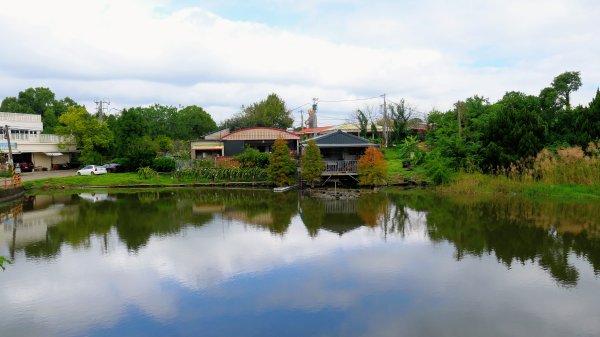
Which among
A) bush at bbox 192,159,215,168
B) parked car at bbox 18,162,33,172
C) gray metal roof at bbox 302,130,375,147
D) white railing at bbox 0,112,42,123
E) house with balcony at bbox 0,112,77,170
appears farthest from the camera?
white railing at bbox 0,112,42,123

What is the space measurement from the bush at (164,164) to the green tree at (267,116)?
22297 mm

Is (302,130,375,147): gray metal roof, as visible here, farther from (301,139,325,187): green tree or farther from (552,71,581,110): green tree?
(552,71,581,110): green tree

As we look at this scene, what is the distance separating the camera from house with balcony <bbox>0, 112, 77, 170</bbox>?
39.0m

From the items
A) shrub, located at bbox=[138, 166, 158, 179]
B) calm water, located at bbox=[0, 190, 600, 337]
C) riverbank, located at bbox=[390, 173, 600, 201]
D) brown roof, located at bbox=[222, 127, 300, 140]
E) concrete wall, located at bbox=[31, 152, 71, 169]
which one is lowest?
calm water, located at bbox=[0, 190, 600, 337]

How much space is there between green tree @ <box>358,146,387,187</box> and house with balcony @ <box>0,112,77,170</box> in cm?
2907

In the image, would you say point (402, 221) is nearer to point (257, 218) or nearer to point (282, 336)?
point (257, 218)

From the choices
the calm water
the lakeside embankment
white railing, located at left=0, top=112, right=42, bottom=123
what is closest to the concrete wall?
white railing, located at left=0, top=112, right=42, bottom=123

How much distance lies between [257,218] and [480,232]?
9232 mm

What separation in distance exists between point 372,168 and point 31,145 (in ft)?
Answer: 104

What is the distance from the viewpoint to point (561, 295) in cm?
973

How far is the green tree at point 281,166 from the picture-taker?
29656 mm

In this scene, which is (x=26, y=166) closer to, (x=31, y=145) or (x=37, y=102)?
(x=31, y=145)

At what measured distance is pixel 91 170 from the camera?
3544 cm

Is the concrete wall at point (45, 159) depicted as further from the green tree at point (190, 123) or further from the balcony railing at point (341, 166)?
the balcony railing at point (341, 166)
